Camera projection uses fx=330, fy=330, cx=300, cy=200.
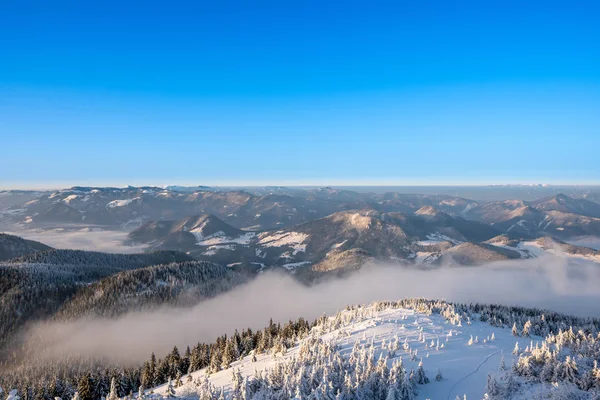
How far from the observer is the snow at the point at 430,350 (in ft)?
209

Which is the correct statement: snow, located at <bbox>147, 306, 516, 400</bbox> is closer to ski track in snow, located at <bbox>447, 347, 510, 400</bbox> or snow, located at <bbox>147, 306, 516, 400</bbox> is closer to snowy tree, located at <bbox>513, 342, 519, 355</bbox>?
ski track in snow, located at <bbox>447, 347, 510, 400</bbox>

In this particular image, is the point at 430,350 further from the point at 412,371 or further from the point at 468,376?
the point at 412,371

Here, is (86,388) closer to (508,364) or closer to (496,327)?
(508,364)

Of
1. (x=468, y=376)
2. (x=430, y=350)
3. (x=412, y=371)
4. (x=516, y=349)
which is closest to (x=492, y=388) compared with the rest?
(x=468, y=376)

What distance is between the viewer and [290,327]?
12456 centimetres

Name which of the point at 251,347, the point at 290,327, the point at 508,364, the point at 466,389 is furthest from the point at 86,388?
the point at 508,364

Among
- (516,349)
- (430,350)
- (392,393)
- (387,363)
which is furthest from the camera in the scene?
(430,350)

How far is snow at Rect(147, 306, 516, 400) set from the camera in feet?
209

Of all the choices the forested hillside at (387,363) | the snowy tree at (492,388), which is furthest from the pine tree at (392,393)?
the snowy tree at (492,388)

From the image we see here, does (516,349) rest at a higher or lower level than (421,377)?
lower

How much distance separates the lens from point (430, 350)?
267 feet

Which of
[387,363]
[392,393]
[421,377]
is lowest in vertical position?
[387,363]

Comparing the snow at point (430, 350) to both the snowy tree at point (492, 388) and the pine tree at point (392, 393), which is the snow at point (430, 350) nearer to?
the snowy tree at point (492, 388)

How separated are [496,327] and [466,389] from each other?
67818 mm
